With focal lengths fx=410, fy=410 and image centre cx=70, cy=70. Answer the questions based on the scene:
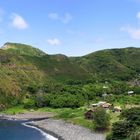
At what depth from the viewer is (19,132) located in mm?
161625

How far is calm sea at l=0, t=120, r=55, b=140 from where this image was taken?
148 m

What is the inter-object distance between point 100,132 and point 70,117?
1639 inches

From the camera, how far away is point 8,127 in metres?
177

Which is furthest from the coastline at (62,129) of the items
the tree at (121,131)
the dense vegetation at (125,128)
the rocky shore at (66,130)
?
the dense vegetation at (125,128)

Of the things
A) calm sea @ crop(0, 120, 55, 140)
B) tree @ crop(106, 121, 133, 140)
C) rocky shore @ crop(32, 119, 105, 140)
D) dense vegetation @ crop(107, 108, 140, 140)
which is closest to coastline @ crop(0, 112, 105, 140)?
rocky shore @ crop(32, 119, 105, 140)

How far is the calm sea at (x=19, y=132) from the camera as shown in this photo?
14765 cm

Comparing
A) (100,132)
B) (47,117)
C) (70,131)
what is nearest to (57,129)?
(70,131)

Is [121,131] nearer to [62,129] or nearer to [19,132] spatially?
[62,129]

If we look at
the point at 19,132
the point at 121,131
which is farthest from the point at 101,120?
the point at 19,132

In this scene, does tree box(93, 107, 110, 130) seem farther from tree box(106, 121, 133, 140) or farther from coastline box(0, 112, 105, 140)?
tree box(106, 121, 133, 140)

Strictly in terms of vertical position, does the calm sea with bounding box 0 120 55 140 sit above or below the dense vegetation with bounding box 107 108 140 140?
below

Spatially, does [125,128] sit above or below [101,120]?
below

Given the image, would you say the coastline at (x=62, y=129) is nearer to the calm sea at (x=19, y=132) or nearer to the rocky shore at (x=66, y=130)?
the rocky shore at (x=66, y=130)

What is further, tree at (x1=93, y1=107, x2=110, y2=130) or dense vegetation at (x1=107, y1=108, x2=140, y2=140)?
tree at (x1=93, y1=107, x2=110, y2=130)
